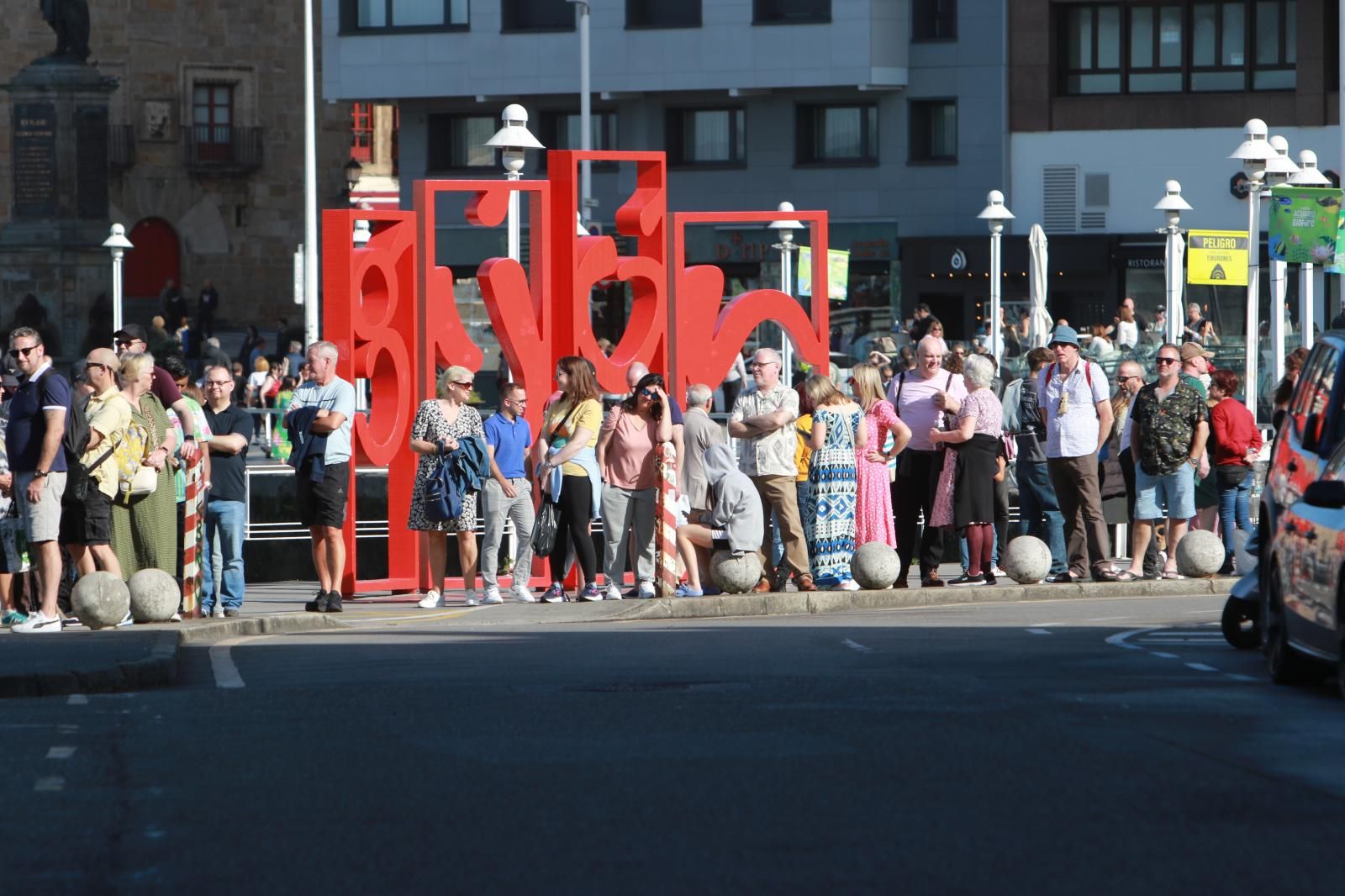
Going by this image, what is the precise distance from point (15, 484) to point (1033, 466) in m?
7.71

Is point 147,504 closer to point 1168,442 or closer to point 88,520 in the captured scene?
point 88,520

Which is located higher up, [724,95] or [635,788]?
[724,95]

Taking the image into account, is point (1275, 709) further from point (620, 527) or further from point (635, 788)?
point (620, 527)

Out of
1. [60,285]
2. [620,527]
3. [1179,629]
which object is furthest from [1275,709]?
[60,285]

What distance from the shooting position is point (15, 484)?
15891 millimetres

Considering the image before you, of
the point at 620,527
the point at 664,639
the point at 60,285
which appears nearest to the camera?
the point at 664,639

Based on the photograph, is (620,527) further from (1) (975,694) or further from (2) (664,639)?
(1) (975,694)

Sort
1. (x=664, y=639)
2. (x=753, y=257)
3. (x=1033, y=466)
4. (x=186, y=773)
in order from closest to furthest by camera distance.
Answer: (x=186, y=773), (x=664, y=639), (x=1033, y=466), (x=753, y=257)

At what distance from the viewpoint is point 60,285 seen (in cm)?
4459

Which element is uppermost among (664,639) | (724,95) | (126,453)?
(724,95)

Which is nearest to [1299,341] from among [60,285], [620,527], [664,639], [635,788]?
[620,527]

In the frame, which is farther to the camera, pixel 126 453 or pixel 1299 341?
pixel 1299 341

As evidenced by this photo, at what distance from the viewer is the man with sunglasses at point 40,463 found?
15672 millimetres

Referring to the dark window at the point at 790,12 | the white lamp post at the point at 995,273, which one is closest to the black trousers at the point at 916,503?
the white lamp post at the point at 995,273
